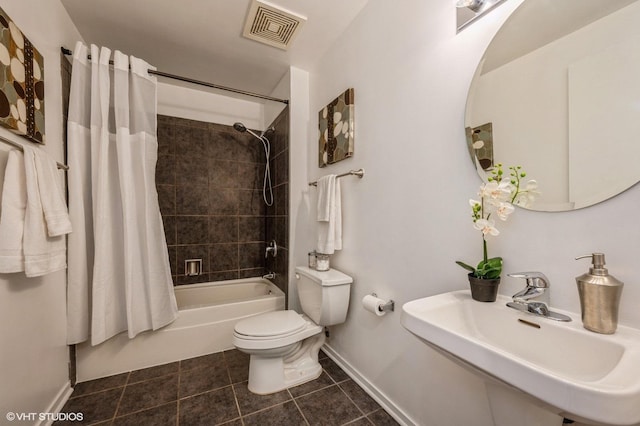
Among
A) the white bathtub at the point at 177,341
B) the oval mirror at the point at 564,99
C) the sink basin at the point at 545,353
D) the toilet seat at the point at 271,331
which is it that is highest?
the oval mirror at the point at 564,99

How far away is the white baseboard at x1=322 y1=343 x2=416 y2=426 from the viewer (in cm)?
128

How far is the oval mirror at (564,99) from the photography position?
67cm

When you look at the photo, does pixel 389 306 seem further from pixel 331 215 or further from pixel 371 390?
pixel 331 215

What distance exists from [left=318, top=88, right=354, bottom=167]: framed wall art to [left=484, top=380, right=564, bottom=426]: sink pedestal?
4.44 feet

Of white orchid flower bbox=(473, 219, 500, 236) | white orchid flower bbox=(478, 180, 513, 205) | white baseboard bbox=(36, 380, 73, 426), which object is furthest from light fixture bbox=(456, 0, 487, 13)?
white baseboard bbox=(36, 380, 73, 426)

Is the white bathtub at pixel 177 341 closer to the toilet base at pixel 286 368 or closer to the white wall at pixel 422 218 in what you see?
the toilet base at pixel 286 368

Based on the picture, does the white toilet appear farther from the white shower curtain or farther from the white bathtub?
the white shower curtain

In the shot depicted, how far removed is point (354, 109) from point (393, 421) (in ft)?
5.96

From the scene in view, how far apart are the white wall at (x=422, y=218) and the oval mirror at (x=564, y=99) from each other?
58 mm

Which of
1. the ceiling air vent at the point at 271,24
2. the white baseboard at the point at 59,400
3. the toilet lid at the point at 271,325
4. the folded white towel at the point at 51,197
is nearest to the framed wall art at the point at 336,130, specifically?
the ceiling air vent at the point at 271,24

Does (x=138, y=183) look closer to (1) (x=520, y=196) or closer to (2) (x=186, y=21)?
(2) (x=186, y=21)

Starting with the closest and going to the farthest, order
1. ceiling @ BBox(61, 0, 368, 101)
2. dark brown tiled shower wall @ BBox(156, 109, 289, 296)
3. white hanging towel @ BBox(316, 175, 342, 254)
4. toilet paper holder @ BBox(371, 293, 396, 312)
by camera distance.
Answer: toilet paper holder @ BBox(371, 293, 396, 312) → ceiling @ BBox(61, 0, 368, 101) → white hanging towel @ BBox(316, 175, 342, 254) → dark brown tiled shower wall @ BBox(156, 109, 289, 296)

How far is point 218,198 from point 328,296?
Result: 1.70 metres

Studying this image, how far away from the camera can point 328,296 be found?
162 centimetres
